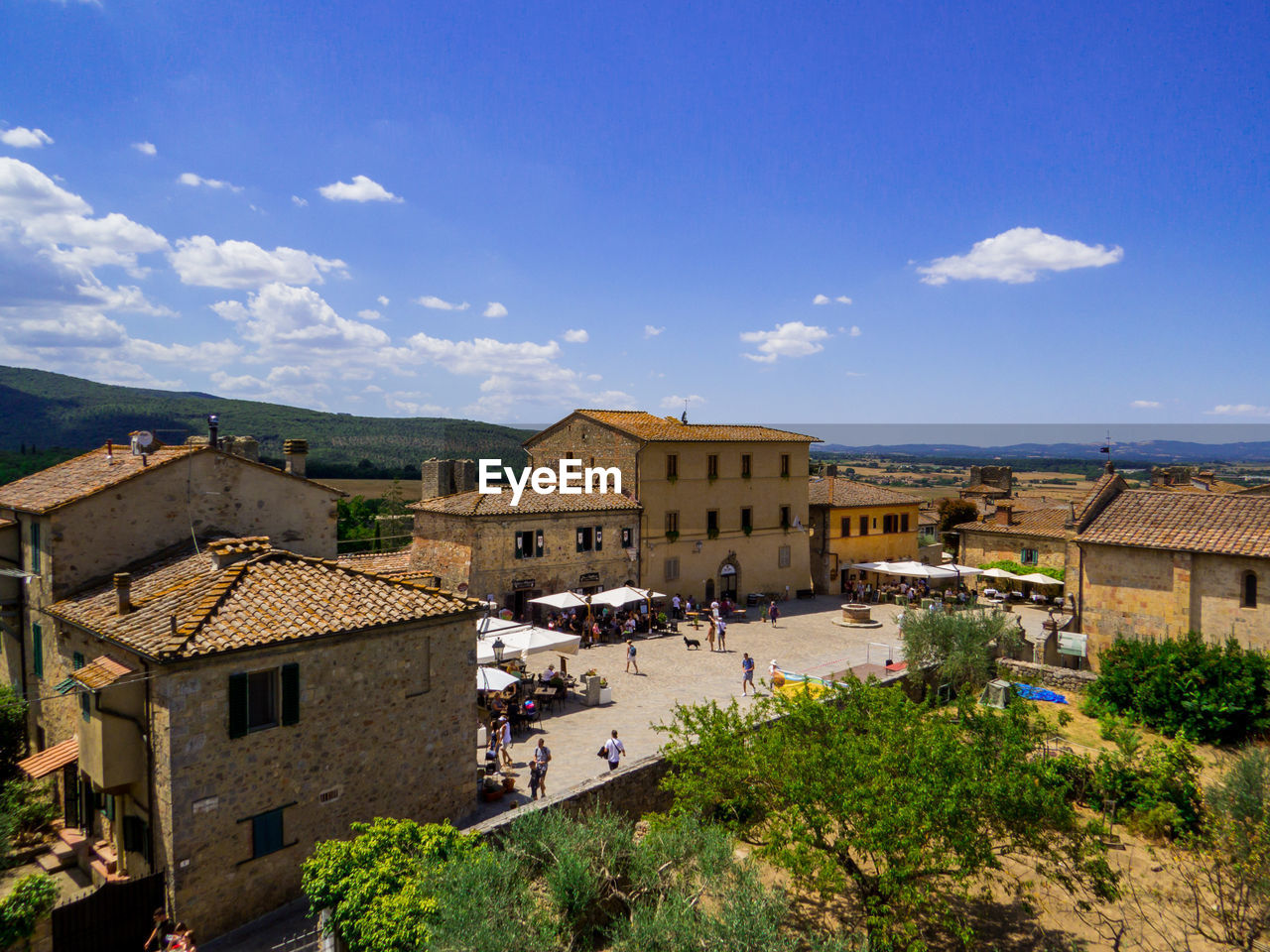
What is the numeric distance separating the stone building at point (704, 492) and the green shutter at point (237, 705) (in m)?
24.1

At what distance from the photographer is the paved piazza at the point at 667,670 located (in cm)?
1780

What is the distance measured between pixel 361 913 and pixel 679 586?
27.3 metres

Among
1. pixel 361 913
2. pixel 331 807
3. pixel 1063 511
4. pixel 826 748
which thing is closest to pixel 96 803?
pixel 331 807

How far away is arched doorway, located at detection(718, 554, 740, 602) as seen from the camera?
38.3 metres

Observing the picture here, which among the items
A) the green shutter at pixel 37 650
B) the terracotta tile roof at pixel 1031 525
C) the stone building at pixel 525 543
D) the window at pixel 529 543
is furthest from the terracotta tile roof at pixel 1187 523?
the green shutter at pixel 37 650

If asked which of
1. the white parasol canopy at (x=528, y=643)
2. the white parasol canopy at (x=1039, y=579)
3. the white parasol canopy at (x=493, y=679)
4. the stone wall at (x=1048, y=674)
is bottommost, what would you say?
the stone wall at (x=1048, y=674)

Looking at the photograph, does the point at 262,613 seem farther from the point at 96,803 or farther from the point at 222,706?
the point at 96,803

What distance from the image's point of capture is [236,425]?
113000 mm

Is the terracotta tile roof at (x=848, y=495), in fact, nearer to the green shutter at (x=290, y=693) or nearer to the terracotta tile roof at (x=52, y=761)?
the green shutter at (x=290, y=693)

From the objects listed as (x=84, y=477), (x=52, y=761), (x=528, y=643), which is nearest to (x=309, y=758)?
(x=52, y=761)

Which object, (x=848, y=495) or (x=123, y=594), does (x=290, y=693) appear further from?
(x=848, y=495)

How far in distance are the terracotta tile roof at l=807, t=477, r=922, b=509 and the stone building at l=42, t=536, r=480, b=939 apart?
31590 millimetres

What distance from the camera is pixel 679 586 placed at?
119 feet

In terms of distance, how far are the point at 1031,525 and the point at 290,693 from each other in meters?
41.9
